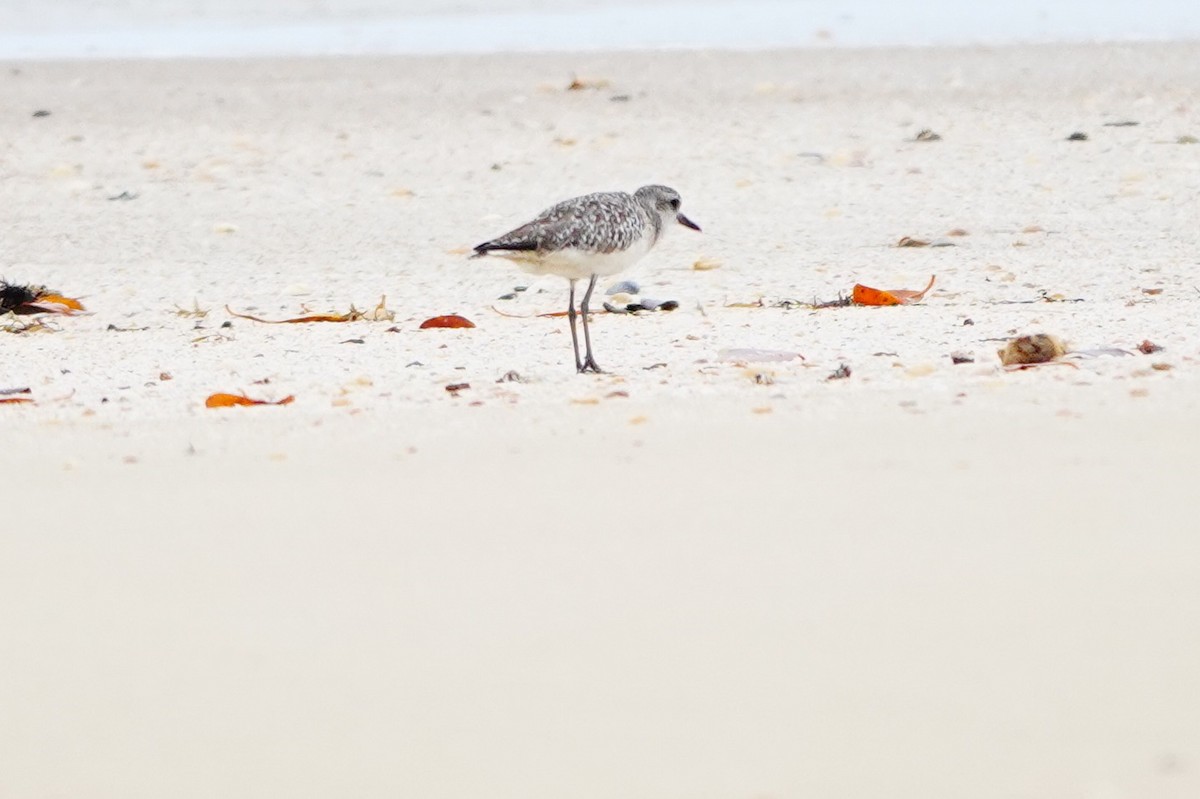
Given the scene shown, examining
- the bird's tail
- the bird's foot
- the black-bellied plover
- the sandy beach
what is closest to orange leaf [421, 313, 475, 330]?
the sandy beach

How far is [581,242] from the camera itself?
20.8 feet

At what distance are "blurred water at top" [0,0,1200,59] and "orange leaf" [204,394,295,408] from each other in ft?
31.7

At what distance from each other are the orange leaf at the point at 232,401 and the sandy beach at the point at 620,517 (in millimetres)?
71

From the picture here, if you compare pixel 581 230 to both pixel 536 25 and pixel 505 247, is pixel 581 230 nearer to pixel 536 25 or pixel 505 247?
pixel 505 247

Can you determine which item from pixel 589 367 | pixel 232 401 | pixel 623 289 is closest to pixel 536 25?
pixel 623 289

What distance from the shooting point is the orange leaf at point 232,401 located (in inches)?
213

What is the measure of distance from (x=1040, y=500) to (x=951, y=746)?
4.09 feet

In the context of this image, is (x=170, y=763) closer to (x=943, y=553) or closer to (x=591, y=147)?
(x=943, y=553)

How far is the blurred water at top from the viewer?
1500cm

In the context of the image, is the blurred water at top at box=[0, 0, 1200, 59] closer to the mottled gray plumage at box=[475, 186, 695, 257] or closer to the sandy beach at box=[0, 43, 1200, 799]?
the sandy beach at box=[0, 43, 1200, 799]

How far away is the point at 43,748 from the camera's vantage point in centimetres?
296

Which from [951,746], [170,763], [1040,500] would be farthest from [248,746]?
[1040,500]

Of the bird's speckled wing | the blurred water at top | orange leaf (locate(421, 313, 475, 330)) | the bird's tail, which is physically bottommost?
orange leaf (locate(421, 313, 475, 330))

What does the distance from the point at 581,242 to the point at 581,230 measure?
5cm
